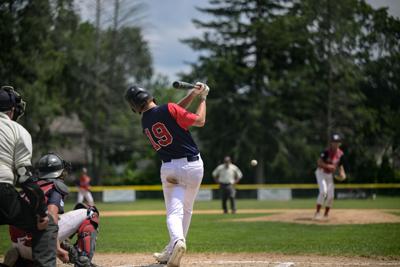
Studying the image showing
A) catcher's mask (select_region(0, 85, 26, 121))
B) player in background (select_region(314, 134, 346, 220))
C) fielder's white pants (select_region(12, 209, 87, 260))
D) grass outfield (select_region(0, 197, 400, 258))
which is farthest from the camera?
player in background (select_region(314, 134, 346, 220))

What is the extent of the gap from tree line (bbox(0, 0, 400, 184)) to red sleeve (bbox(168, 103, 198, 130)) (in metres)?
36.7

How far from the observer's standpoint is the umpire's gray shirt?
19.9ft

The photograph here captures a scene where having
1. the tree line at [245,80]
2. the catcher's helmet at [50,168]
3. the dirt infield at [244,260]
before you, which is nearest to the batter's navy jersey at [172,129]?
the catcher's helmet at [50,168]

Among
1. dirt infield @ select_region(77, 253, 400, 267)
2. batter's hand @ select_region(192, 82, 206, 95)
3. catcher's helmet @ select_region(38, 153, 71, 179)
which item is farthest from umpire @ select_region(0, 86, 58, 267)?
dirt infield @ select_region(77, 253, 400, 267)

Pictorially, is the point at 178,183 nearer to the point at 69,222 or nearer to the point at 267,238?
the point at 69,222

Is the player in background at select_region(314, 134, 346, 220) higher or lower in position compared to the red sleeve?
lower

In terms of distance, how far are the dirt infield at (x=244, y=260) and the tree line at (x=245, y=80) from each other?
34.3 m

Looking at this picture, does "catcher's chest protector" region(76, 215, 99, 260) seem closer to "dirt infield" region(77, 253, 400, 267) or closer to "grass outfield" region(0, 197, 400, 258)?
"dirt infield" region(77, 253, 400, 267)

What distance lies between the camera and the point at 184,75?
5112 cm

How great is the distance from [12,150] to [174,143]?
2.35 meters

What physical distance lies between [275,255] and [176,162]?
3123mm

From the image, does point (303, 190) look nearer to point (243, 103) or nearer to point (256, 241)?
point (243, 103)

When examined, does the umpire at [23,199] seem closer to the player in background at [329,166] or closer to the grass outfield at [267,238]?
the grass outfield at [267,238]

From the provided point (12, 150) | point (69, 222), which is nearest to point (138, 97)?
point (69, 222)
